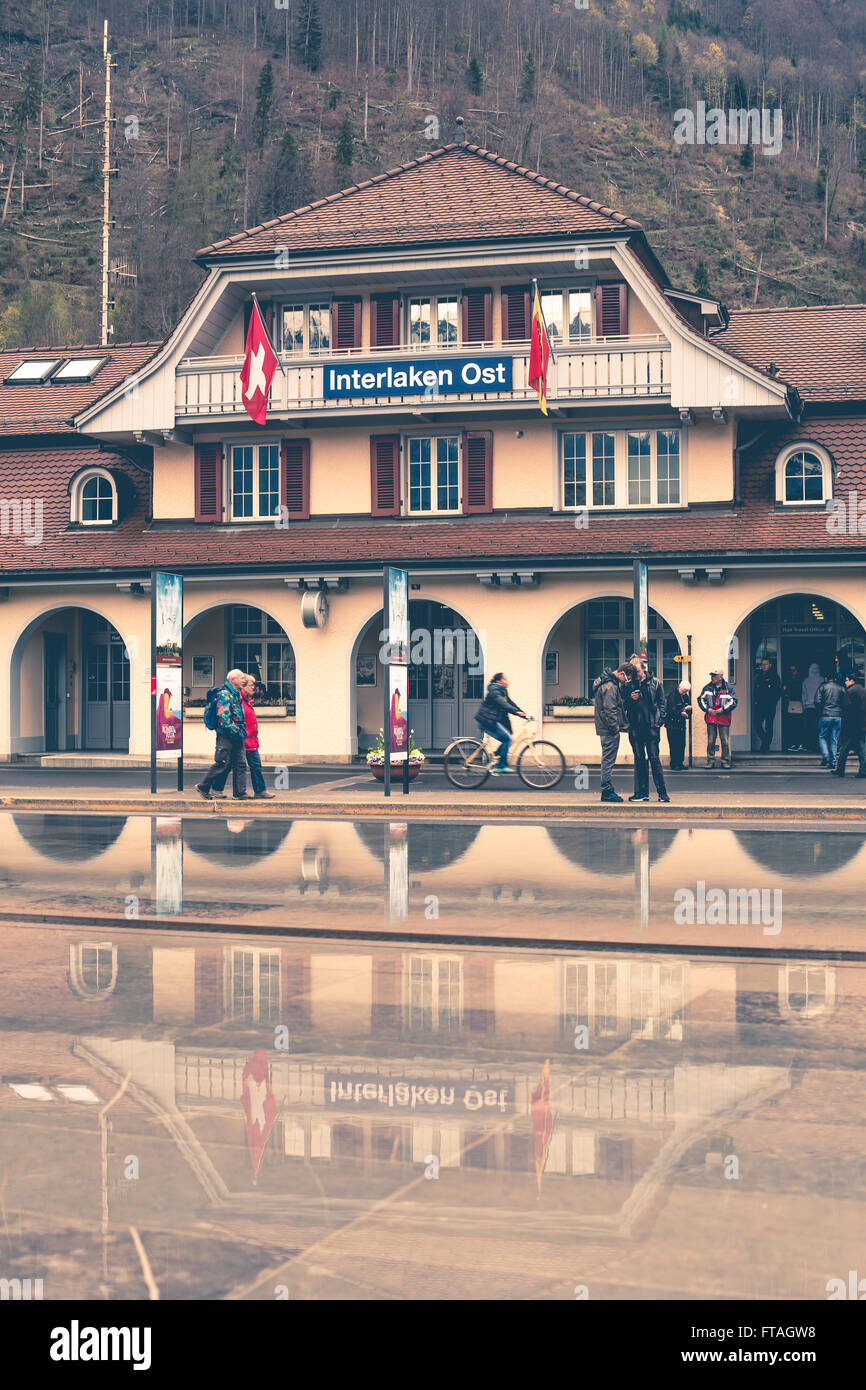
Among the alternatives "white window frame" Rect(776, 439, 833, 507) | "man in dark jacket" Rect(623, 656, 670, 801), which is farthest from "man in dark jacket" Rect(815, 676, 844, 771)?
"man in dark jacket" Rect(623, 656, 670, 801)

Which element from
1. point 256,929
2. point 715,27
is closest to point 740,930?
point 256,929

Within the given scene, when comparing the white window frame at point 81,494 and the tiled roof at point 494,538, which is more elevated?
the white window frame at point 81,494

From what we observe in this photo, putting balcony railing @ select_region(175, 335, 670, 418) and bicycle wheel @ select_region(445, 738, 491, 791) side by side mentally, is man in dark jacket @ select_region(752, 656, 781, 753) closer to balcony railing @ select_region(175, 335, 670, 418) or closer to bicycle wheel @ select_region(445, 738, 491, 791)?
balcony railing @ select_region(175, 335, 670, 418)

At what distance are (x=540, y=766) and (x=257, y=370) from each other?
10.4 m

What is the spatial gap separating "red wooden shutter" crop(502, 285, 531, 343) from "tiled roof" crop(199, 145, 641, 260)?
1279 mm

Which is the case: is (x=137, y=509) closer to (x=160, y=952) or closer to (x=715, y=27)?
(x=160, y=952)

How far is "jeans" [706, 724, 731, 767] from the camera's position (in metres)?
28.3

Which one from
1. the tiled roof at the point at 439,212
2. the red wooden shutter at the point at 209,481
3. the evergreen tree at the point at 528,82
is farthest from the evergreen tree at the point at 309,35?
the red wooden shutter at the point at 209,481

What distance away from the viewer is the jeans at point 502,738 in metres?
23.5

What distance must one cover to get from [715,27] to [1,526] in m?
150

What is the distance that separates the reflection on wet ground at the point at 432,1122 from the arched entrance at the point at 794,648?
21.2 metres

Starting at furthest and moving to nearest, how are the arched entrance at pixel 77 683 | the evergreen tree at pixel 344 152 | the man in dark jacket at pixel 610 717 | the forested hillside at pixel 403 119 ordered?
the evergreen tree at pixel 344 152
the forested hillside at pixel 403 119
the arched entrance at pixel 77 683
the man in dark jacket at pixel 610 717

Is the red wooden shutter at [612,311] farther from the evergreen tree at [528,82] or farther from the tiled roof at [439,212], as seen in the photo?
the evergreen tree at [528,82]
